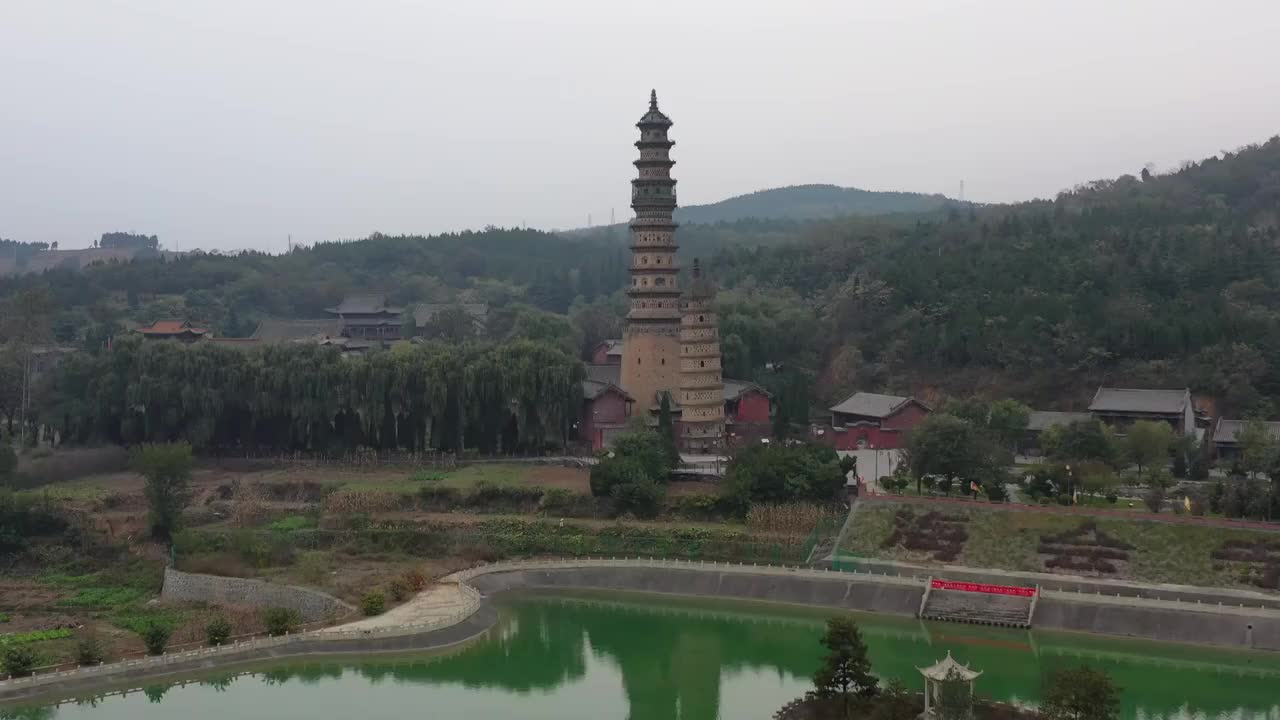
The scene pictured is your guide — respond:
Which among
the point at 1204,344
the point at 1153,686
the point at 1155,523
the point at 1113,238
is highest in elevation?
the point at 1113,238

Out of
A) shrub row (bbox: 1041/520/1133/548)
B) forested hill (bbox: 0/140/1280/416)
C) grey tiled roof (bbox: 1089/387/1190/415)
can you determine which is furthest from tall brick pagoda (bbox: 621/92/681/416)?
shrub row (bbox: 1041/520/1133/548)

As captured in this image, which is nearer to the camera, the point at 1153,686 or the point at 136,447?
the point at 1153,686

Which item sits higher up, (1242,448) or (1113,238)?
(1113,238)

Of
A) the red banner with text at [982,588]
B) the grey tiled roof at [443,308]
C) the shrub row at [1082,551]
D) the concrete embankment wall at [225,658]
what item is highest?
the grey tiled roof at [443,308]

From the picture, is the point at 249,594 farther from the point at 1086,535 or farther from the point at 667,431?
the point at 1086,535

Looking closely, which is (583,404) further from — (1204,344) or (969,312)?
(1204,344)

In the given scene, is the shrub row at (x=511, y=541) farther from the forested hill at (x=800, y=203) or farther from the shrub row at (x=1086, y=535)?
the forested hill at (x=800, y=203)

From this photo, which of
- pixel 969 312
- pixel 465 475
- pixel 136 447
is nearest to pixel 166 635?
pixel 465 475

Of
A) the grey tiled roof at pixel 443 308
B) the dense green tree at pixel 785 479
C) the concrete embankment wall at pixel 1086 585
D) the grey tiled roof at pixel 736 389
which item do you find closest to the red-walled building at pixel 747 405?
the grey tiled roof at pixel 736 389
